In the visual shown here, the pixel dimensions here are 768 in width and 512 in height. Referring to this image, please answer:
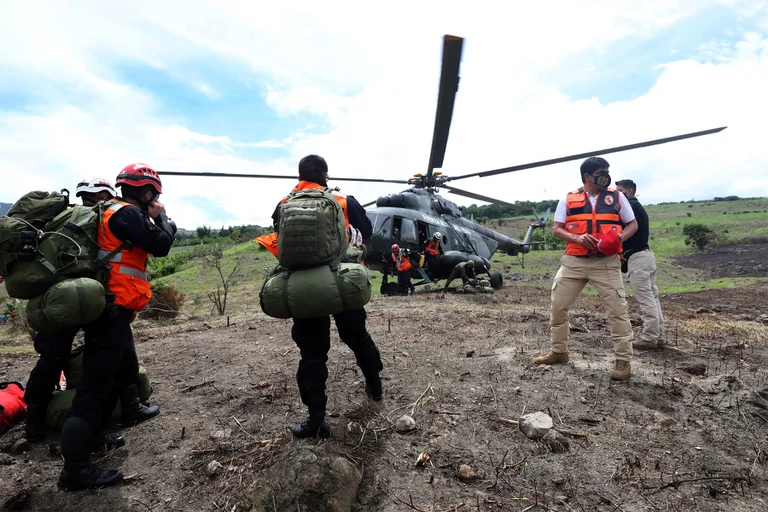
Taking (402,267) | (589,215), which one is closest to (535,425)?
(589,215)

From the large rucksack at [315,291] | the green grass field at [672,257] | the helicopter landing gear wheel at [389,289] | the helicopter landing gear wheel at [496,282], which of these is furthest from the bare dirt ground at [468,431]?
the green grass field at [672,257]

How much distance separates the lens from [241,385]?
379 cm

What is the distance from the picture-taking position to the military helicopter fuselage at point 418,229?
35.8ft

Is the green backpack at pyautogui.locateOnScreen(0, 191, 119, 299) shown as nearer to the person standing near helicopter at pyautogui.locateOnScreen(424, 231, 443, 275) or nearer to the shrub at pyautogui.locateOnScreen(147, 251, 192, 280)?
the person standing near helicopter at pyautogui.locateOnScreen(424, 231, 443, 275)

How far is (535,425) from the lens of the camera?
8.81ft

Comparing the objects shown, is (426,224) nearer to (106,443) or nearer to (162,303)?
(162,303)

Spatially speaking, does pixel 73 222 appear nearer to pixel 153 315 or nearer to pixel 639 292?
pixel 639 292

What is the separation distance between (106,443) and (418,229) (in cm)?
912

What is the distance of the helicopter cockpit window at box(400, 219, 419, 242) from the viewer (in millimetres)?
10992

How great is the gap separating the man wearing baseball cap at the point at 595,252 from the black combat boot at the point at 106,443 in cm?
352

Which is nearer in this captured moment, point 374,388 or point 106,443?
point 106,443

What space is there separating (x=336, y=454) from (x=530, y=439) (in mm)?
1252

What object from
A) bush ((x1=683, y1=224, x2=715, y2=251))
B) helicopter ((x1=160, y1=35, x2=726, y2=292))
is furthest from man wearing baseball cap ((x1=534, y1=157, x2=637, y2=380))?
bush ((x1=683, y1=224, x2=715, y2=251))

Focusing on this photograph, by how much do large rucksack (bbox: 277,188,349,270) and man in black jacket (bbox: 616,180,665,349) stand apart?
3629 millimetres
